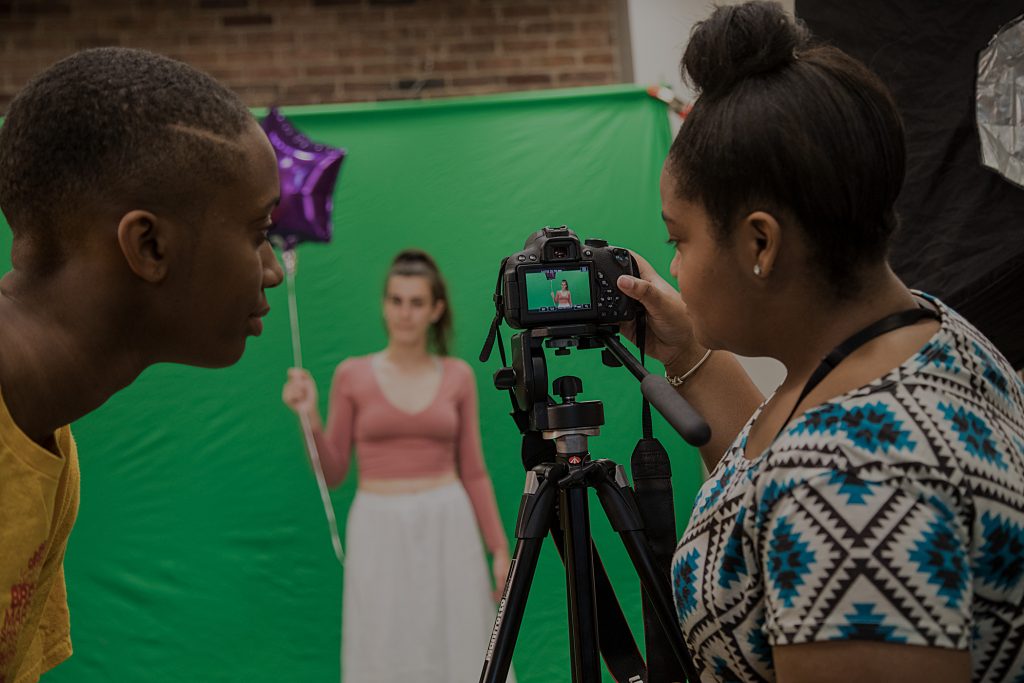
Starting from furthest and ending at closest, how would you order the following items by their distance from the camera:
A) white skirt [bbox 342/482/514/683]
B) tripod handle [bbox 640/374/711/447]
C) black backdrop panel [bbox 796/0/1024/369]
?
1. white skirt [bbox 342/482/514/683]
2. black backdrop panel [bbox 796/0/1024/369]
3. tripod handle [bbox 640/374/711/447]

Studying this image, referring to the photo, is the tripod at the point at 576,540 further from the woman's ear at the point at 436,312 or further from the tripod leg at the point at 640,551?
the woman's ear at the point at 436,312

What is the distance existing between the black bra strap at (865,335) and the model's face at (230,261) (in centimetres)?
56

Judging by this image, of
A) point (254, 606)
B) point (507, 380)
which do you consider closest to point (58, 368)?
point (507, 380)

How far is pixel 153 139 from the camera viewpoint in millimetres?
986

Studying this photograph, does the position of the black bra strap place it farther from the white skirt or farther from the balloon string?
the balloon string

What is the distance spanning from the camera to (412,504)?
331cm

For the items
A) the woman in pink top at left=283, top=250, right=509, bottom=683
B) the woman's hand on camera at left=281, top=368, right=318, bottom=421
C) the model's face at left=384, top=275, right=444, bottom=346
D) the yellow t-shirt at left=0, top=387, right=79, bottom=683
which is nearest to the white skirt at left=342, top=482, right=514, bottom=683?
the woman in pink top at left=283, top=250, right=509, bottom=683

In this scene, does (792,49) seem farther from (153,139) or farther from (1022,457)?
(153,139)

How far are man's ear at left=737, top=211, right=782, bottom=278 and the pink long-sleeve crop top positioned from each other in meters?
2.46

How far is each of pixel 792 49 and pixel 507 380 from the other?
64 cm

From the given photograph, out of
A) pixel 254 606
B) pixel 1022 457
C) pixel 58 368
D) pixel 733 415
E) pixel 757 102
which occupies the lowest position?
pixel 254 606

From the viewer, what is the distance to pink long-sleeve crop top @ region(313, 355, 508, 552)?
332 cm

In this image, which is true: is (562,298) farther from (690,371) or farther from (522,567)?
(522,567)

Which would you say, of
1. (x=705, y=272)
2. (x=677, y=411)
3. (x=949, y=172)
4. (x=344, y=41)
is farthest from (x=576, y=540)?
(x=344, y=41)
